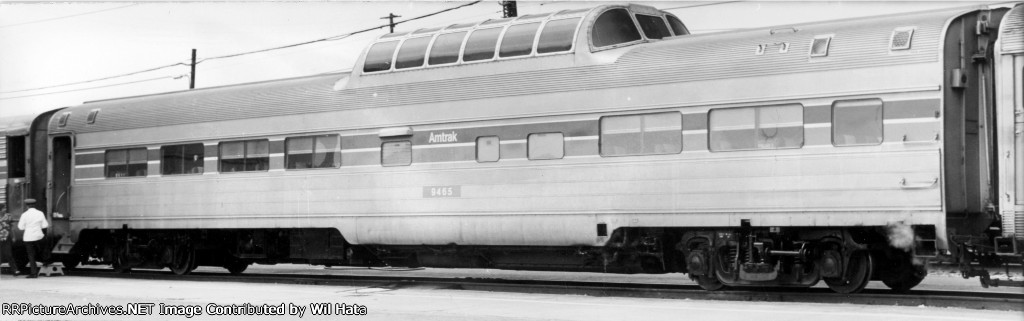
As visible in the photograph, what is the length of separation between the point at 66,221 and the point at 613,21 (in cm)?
1197

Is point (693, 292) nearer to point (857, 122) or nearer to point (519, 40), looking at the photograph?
point (857, 122)

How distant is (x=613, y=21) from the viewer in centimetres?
1653

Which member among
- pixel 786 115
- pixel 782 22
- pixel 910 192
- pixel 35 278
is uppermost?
pixel 782 22

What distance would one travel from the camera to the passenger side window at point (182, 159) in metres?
20.3

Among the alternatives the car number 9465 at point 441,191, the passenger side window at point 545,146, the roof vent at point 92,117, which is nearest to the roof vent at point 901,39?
the passenger side window at point 545,146

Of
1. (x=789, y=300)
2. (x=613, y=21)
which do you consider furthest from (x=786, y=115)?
(x=613, y=21)

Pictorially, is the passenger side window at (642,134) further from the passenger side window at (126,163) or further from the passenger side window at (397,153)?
the passenger side window at (126,163)

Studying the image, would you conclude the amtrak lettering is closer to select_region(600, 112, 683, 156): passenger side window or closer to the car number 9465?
the car number 9465

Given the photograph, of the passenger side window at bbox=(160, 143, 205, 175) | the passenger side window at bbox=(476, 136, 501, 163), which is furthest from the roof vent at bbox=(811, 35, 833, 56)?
the passenger side window at bbox=(160, 143, 205, 175)

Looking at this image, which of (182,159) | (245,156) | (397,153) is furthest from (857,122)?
(182,159)

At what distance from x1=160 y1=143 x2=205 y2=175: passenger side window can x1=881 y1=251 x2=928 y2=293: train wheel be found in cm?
1155

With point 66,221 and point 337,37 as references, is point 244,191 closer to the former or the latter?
point 337,37

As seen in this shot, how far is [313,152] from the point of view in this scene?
61.2ft

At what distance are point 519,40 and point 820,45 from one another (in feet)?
14.8
